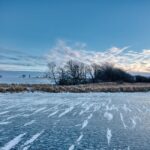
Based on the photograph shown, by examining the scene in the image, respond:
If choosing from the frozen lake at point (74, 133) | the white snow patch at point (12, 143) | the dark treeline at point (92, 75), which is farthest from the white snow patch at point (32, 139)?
the dark treeline at point (92, 75)

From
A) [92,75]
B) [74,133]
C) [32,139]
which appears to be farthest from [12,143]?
[92,75]

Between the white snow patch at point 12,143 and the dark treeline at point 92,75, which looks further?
the dark treeline at point 92,75

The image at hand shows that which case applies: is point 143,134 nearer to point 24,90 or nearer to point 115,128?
point 115,128

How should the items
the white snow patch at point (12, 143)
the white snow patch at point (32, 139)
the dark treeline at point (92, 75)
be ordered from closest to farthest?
1. the white snow patch at point (12, 143)
2. the white snow patch at point (32, 139)
3. the dark treeline at point (92, 75)

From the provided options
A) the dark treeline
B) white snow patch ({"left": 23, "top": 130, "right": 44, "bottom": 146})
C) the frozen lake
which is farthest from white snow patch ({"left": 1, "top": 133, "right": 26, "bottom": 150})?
the dark treeline

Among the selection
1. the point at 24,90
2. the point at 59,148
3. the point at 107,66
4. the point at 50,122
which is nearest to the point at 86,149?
the point at 59,148

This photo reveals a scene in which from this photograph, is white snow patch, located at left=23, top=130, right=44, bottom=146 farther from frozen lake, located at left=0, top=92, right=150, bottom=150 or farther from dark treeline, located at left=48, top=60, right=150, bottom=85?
dark treeline, located at left=48, top=60, right=150, bottom=85

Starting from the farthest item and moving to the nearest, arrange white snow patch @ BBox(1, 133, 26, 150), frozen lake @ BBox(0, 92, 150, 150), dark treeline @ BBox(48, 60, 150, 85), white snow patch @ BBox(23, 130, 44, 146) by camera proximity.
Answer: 1. dark treeline @ BBox(48, 60, 150, 85)
2. white snow patch @ BBox(23, 130, 44, 146)
3. frozen lake @ BBox(0, 92, 150, 150)
4. white snow patch @ BBox(1, 133, 26, 150)

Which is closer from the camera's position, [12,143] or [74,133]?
[12,143]

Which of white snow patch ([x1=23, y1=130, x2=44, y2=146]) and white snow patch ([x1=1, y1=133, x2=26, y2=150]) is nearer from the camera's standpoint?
white snow patch ([x1=1, y1=133, x2=26, y2=150])

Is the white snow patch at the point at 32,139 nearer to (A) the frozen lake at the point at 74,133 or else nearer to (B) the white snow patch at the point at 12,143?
(A) the frozen lake at the point at 74,133

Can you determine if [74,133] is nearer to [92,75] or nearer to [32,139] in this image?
[32,139]

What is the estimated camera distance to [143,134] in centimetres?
763

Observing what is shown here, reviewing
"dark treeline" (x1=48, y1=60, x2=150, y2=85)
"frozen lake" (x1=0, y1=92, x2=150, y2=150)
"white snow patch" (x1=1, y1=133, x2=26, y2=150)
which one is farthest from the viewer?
"dark treeline" (x1=48, y1=60, x2=150, y2=85)
